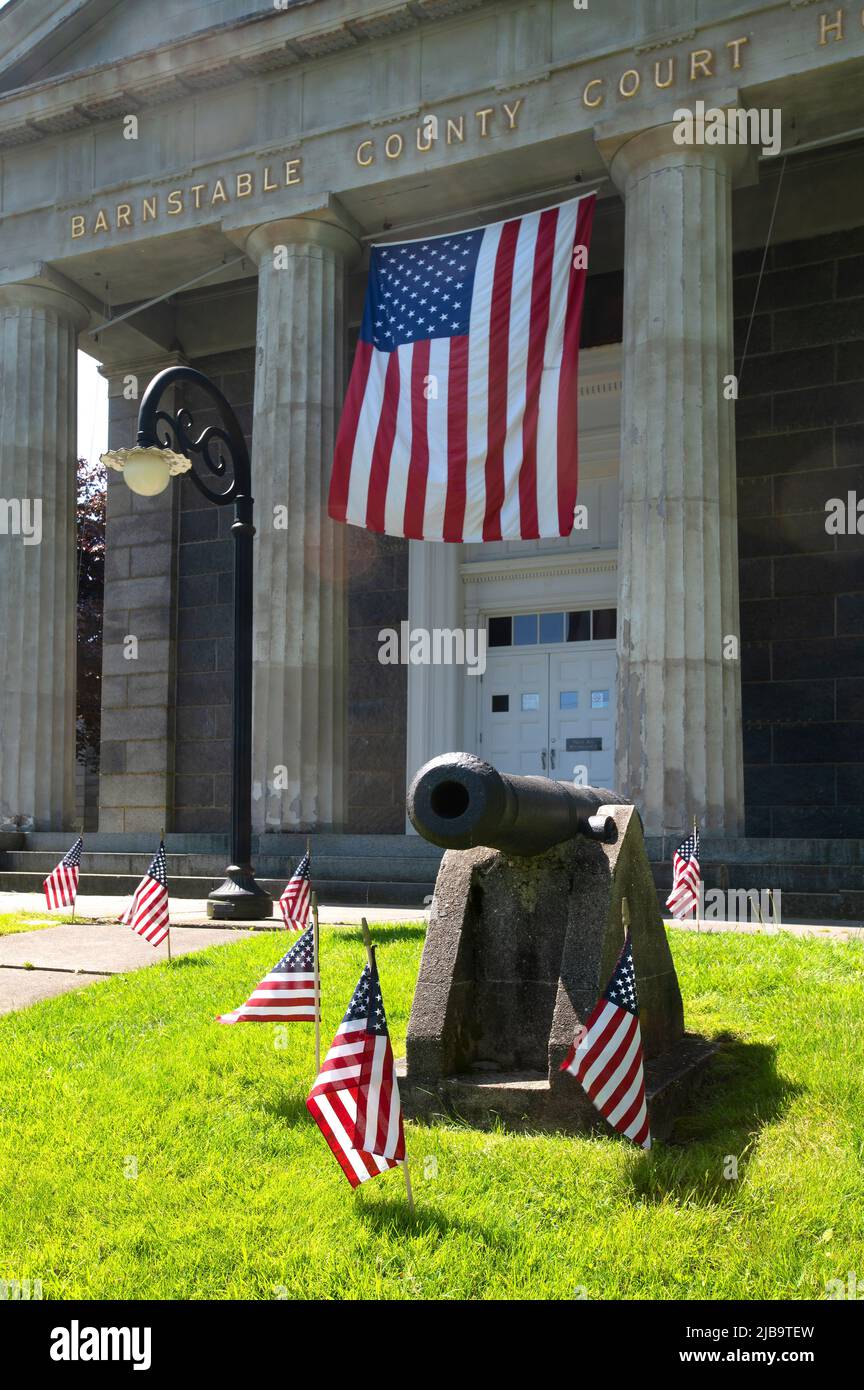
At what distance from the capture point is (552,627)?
21.1 metres

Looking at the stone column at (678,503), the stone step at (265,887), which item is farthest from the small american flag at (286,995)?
the stone column at (678,503)

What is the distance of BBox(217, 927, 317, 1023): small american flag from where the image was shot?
6277 millimetres

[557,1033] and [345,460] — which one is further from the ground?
[345,460]

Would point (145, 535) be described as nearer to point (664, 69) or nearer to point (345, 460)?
point (345, 460)

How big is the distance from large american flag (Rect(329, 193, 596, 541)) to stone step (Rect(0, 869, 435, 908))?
14.6 ft

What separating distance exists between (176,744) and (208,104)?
1097 cm

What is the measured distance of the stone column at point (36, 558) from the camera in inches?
774

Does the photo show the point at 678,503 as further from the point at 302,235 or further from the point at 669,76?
the point at 302,235

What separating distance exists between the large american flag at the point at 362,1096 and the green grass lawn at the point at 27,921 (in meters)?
7.40

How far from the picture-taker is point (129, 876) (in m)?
16.4

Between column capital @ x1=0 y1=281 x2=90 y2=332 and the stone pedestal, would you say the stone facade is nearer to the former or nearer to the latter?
column capital @ x1=0 y1=281 x2=90 y2=332

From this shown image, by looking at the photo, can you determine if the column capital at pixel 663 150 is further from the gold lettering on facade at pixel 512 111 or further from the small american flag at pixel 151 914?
the small american flag at pixel 151 914

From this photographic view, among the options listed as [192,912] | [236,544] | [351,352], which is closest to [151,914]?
[192,912]
